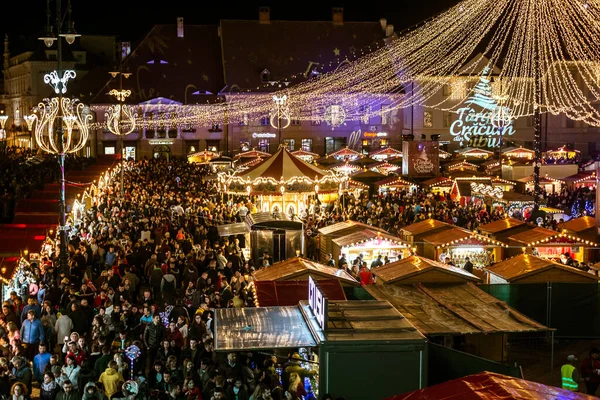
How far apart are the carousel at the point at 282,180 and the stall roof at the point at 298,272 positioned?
11.1m

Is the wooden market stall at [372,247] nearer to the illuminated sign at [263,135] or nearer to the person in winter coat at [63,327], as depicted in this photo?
the person in winter coat at [63,327]

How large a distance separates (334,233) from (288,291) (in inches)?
314

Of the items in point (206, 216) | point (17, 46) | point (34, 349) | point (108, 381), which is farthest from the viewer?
point (17, 46)

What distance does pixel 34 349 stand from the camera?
11789 millimetres

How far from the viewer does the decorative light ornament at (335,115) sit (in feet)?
175

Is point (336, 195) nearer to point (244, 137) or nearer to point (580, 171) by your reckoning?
point (580, 171)

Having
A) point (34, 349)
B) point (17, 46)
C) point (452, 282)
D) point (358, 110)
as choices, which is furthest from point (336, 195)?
point (17, 46)

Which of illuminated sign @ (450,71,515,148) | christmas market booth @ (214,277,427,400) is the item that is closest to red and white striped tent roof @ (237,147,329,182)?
christmas market booth @ (214,277,427,400)

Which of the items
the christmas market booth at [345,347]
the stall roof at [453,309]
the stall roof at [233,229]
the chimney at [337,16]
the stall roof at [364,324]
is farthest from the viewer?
the chimney at [337,16]

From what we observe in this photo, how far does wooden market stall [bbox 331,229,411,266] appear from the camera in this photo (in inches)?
763

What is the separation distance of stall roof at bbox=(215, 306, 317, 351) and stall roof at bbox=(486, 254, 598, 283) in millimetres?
5677

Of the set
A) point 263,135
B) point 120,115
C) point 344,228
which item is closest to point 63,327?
point 344,228

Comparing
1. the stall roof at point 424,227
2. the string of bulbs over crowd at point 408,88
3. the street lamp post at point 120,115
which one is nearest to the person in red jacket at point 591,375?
the stall roof at point 424,227

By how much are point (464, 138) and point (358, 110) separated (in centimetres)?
704
